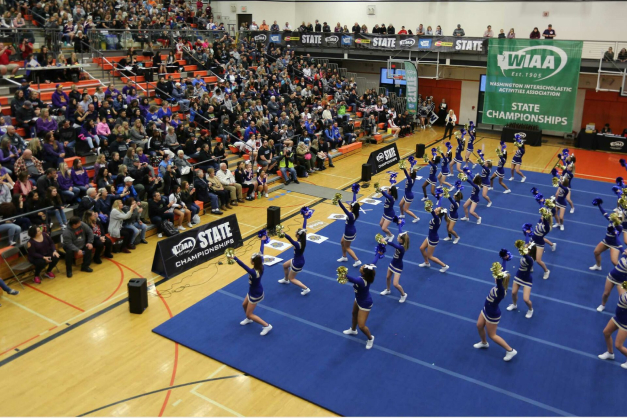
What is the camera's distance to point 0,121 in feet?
43.6

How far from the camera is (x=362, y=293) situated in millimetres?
8812

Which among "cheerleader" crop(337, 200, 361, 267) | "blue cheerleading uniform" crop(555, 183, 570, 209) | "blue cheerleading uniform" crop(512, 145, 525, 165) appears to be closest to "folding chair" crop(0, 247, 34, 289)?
"cheerleader" crop(337, 200, 361, 267)

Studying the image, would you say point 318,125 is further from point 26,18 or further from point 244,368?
point 244,368

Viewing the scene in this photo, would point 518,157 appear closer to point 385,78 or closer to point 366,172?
point 366,172

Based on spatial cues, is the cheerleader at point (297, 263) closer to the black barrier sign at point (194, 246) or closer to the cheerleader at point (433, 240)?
the black barrier sign at point (194, 246)

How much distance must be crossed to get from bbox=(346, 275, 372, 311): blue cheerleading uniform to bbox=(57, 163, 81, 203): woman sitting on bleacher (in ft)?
25.9

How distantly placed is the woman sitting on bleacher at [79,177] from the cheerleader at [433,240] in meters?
8.56

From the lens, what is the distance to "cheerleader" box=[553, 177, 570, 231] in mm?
13945

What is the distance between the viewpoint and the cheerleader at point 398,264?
1010cm

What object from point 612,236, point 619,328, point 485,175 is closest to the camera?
point 619,328

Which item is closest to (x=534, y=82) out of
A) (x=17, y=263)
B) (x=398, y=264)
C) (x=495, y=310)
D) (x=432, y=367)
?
(x=398, y=264)

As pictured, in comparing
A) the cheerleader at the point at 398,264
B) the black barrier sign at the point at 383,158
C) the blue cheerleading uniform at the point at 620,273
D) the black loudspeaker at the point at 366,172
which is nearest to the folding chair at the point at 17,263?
the cheerleader at the point at 398,264

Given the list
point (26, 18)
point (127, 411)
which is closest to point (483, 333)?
point (127, 411)

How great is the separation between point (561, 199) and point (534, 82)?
10.1 metres
